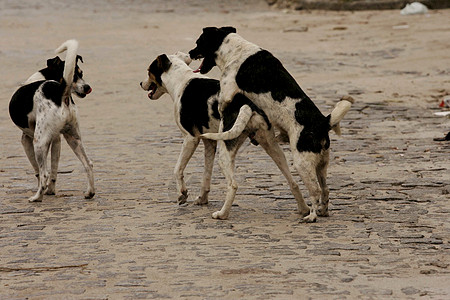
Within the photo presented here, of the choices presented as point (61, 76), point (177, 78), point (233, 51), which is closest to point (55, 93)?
point (61, 76)

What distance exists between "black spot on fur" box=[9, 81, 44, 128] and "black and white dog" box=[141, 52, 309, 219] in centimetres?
107

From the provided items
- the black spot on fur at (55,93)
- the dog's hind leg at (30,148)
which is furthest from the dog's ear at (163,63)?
the dog's hind leg at (30,148)

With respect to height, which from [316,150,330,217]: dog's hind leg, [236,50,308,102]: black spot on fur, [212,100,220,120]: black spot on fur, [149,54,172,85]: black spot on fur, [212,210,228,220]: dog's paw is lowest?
[212,210,228,220]: dog's paw

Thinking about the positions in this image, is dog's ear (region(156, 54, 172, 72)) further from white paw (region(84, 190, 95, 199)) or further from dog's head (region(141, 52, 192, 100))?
white paw (region(84, 190, 95, 199))

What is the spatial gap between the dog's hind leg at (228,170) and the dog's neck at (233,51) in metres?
0.65

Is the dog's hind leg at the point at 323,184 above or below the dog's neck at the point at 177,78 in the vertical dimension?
below

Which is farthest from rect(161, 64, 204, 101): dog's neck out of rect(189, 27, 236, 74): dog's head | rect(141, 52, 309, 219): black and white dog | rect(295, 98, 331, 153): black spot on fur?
rect(295, 98, 331, 153): black spot on fur

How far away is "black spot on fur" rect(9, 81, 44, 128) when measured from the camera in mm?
8888

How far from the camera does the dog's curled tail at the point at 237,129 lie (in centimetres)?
789

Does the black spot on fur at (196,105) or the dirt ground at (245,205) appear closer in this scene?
the dirt ground at (245,205)

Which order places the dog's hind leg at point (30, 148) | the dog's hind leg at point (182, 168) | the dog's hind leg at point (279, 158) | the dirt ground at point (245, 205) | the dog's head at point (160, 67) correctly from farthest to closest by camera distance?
the dog's hind leg at point (30, 148) → the dog's head at point (160, 67) → the dog's hind leg at point (182, 168) → the dog's hind leg at point (279, 158) → the dirt ground at point (245, 205)

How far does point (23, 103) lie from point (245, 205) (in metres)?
2.27

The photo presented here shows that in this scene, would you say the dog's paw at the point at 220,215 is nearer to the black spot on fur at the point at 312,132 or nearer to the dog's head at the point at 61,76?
the black spot on fur at the point at 312,132

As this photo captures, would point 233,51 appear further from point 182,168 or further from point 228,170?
point 182,168
